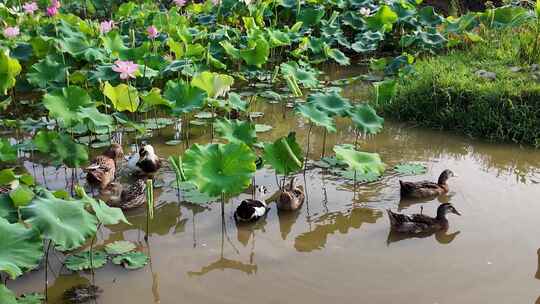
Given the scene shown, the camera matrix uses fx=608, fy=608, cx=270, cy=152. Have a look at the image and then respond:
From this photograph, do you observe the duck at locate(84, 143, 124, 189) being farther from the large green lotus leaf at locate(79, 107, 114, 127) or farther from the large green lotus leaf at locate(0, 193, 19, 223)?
the large green lotus leaf at locate(0, 193, 19, 223)

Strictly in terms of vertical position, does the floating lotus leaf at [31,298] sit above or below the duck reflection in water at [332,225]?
below

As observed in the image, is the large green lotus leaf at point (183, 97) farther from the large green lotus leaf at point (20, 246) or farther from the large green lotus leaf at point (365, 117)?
the large green lotus leaf at point (20, 246)

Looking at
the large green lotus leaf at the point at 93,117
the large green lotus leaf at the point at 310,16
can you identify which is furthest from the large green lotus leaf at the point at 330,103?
the large green lotus leaf at the point at 310,16

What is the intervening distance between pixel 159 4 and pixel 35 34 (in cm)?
416

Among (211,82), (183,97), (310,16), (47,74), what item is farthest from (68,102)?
(310,16)

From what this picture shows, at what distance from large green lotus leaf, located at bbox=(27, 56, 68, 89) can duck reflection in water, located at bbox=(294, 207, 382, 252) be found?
3.07 meters

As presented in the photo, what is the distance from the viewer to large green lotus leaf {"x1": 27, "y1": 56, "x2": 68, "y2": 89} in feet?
19.2

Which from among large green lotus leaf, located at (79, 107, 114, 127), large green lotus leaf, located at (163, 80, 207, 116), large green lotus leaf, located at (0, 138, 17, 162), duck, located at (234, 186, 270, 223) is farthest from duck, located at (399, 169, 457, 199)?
large green lotus leaf, located at (0, 138, 17, 162)

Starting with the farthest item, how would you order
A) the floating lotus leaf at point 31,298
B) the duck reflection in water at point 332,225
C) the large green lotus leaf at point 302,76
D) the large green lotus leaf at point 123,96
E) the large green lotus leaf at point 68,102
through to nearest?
1. the large green lotus leaf at point 302,76
2. the large green lotus leaf at point 123,96
3. the large green lotus leaf at point 68,102
4. the duck reflection in water at point 332,225
5. the floating lotus leaf at point 31,298

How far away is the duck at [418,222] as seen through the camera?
165 inches

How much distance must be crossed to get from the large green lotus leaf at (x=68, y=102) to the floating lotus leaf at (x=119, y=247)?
129 cm

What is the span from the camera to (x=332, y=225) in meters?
4.38

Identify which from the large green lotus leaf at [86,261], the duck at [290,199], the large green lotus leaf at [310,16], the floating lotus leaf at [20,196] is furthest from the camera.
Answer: the large green lotus leaf at [310,16]

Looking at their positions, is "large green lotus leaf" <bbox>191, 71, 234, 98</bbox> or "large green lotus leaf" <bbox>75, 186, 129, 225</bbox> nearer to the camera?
"large green lotus leaf" <bbox>75, 186, 129, 225</bbox>
